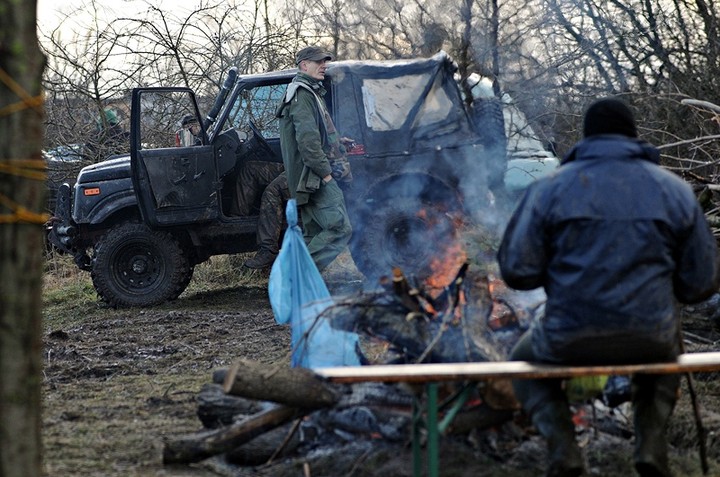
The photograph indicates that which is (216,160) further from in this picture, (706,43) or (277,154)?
(706,43)

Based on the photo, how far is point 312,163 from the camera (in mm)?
8016

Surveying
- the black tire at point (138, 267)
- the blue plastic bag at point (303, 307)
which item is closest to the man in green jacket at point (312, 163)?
the blue plastic bag at point (303, 307)

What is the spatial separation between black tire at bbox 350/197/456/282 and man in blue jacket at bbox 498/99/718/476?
18.1 feet

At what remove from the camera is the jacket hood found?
398 cm

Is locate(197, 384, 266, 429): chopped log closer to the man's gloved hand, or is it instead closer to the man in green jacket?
the man in green jacket

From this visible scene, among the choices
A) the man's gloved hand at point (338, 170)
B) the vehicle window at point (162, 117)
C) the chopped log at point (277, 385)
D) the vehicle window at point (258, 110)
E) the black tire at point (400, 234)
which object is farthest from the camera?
the vehicle window at point (162, 117)

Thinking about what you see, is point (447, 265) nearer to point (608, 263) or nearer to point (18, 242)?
point (608, 263)

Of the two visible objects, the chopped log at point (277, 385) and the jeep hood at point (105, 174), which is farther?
the jeep hood at point (105, 174)

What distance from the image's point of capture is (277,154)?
10.7 metres

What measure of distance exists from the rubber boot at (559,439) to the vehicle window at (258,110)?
23.3ft

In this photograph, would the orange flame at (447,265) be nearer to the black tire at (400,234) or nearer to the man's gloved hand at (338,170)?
the black tire at (400,234)

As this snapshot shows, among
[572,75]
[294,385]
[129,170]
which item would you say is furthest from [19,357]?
[572,75]

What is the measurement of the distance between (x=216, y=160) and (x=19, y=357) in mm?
7572

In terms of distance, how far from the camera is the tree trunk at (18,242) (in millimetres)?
3234
